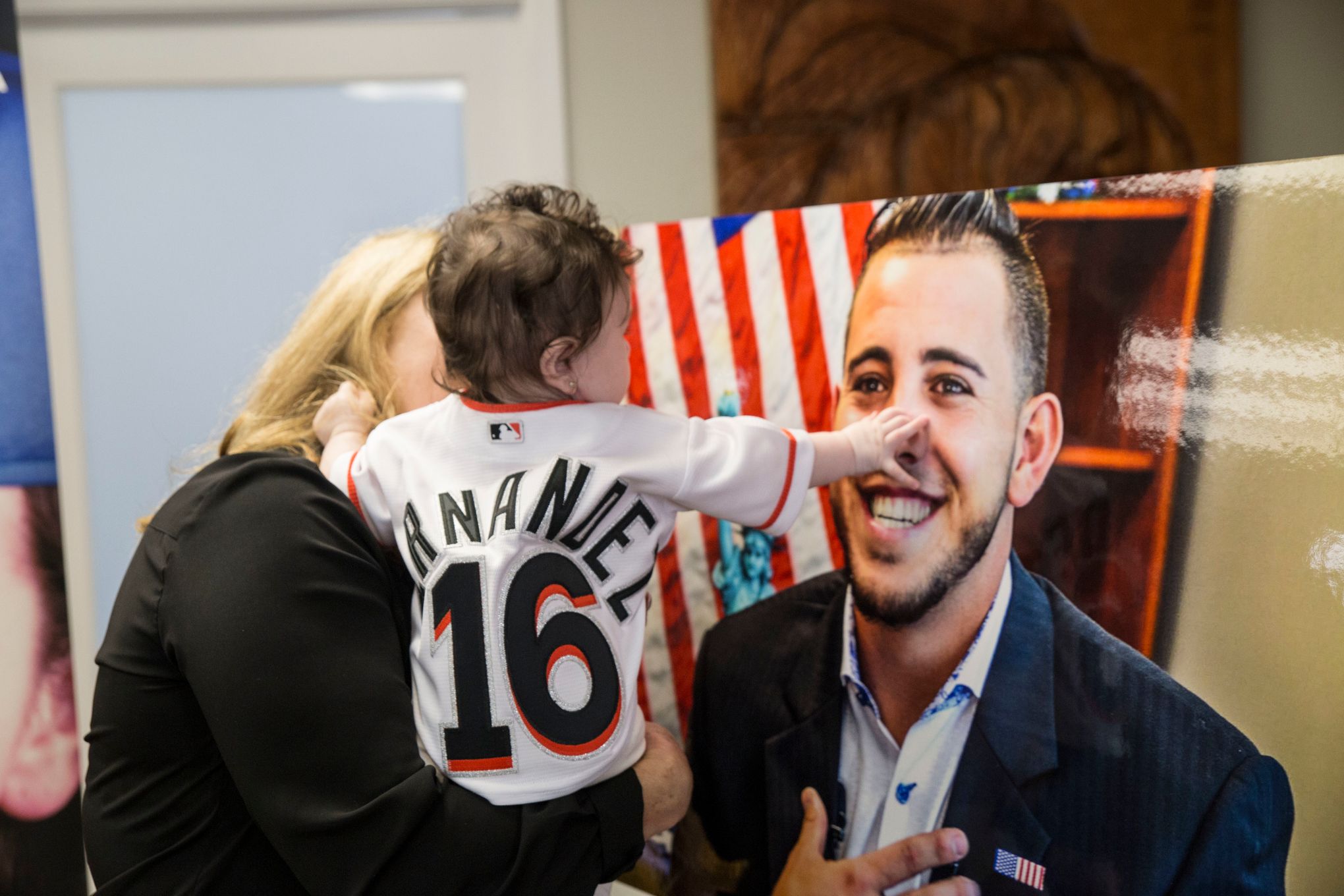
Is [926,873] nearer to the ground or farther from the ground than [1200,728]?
nearer to the ground

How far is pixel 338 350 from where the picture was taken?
1.16 meters

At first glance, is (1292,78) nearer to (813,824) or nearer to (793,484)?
(793,484)

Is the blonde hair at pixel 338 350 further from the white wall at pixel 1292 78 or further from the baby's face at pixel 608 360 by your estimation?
the white wall at pixel 1292 78

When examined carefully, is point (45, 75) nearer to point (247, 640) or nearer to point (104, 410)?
point (104, 410)

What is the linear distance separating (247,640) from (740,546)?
2.03 ft

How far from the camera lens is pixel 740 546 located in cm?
121

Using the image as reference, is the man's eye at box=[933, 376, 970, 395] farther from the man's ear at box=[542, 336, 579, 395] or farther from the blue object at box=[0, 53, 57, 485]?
the blue object at box=[0, 53, 57, 485]

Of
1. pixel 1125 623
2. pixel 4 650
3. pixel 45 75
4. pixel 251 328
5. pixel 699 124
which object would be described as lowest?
pixel 4 650

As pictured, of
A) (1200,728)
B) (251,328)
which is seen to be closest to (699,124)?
(251,328)

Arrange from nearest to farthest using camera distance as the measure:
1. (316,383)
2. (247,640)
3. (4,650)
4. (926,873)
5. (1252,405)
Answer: (247,640) < (1252,405) < (926,873) < (316,383) < (4,650)

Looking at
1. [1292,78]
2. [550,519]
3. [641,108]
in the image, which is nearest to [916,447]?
[550,519]

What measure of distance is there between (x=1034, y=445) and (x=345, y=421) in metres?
0.72

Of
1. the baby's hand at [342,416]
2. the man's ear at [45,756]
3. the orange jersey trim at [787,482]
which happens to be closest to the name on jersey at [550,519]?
the orange jersey trim at [787,482]

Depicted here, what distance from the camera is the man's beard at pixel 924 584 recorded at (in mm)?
1005
